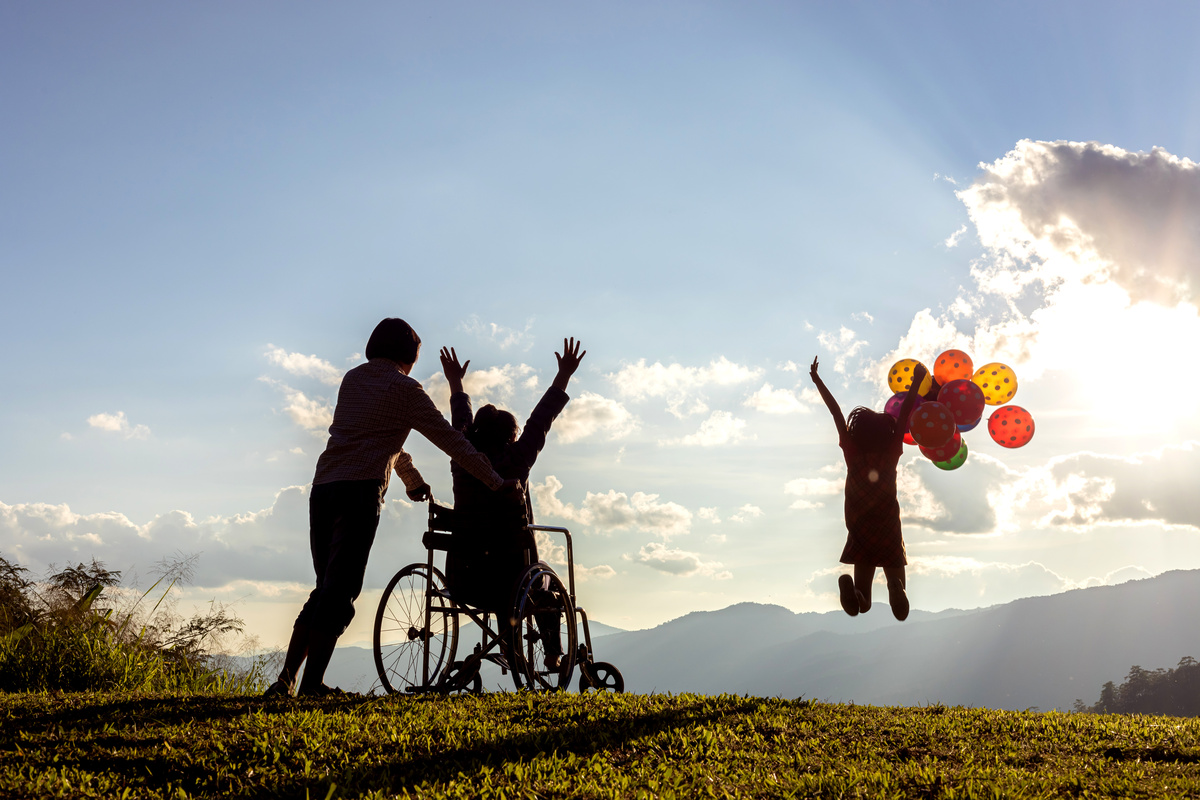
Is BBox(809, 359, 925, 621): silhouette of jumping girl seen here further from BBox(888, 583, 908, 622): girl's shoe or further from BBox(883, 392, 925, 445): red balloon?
BBox(883, 392, 925, 445): red balloon

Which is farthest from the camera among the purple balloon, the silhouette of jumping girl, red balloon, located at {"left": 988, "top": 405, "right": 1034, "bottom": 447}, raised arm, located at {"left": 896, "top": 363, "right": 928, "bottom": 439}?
red balloon, located at {"left": 988, "top": 405, "right": 1034, "bottom": 447}

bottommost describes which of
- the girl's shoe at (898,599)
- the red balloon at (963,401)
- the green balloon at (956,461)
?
the girl's shoe at (898,599)

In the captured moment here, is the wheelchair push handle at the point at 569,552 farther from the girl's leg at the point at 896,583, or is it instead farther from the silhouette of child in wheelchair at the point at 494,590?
the girl's leg at the point at 896,583

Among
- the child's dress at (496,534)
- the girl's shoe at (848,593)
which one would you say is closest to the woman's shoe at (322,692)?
the child's dress at (496,534)

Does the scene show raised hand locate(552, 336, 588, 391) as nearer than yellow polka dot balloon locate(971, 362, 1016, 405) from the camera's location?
Yes

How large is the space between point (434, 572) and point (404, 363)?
1.40 m

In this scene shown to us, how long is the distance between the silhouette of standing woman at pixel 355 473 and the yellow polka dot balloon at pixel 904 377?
500 cm

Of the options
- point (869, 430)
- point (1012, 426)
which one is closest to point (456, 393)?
point (869, 430)

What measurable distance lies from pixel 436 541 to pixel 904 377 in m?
5.14

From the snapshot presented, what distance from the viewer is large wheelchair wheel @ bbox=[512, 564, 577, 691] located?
197 inches

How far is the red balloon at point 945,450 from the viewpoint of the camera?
818 centimetres

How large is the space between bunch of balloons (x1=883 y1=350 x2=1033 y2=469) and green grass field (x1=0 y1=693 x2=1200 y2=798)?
3.56 metres

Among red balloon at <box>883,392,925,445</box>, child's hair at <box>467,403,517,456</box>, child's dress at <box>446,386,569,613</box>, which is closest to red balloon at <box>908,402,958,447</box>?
red balloon at <box>883,392,925,445</box>

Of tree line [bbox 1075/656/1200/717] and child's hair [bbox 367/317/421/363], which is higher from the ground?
child's hair [bbox 367/317/421/363]
